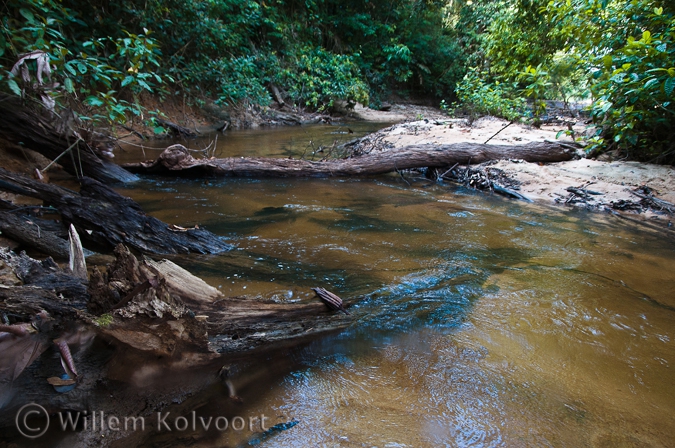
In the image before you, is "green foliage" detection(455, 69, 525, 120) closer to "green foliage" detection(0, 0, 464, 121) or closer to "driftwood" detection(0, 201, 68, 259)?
"green foliage" detection(0, 0, 464, 121)

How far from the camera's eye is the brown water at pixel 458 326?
1580 millimetres

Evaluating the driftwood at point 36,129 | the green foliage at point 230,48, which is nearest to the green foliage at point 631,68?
the green foliage at point 230,48

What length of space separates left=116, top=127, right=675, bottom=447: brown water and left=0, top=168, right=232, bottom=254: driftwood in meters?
0.31

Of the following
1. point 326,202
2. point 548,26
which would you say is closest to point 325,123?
point 548,26

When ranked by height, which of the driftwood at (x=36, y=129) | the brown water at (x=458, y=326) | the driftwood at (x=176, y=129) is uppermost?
the driftwood at (x=36, y=129)

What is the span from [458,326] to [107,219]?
2.85 meters

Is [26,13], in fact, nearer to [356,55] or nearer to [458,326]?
[458,326]

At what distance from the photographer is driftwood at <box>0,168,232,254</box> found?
304 centimetres

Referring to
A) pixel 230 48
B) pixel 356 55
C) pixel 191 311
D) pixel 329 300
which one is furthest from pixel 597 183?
pixel 356 55

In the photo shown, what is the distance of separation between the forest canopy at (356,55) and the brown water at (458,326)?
177 centimetres

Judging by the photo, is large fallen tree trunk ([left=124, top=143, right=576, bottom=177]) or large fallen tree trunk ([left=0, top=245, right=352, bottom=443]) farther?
large fallen tree trunk ([left=124, top=143, right=576, bottom=177])

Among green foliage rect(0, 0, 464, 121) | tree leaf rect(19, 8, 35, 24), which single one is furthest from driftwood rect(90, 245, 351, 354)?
tree leaf rect(19, 8, 35, 24)

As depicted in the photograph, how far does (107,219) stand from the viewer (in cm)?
309

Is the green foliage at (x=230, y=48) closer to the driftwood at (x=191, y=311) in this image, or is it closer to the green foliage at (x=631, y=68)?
the driftwood at (x=191, y=311)
